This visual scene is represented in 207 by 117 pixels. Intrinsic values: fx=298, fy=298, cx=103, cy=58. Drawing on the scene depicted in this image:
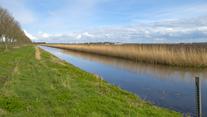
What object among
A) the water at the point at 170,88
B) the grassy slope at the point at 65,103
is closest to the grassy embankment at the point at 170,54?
the water at the point at 170,88

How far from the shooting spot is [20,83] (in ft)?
40.0

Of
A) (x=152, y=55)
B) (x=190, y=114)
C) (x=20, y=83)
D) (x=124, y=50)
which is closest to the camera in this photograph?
(x=190, y=114)

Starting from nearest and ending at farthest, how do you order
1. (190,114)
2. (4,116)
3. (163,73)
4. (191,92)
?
1. (4,116)
2. (190,114)
3. (191,92)
4. (163,73)

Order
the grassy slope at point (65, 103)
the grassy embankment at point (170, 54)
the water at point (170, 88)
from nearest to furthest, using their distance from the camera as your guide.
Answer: the grassy slope at point (65, 103), the water at point (170, 88), the grassy embankment at point (170, 54)

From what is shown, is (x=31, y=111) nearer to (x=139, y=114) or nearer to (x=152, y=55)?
Result: (x=139, y=114)

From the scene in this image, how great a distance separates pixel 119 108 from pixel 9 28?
39.0 metres

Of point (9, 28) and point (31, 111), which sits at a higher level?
point (9, 28)

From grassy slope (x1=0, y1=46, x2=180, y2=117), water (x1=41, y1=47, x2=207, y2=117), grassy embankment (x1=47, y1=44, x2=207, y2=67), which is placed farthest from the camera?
grassy embankment (x1=47, y1=44, x2=207, y2=67)

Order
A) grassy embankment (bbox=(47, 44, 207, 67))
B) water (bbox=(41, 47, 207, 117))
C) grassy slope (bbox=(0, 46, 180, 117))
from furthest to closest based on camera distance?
grassy embankment (bbox=(47, 44, 207, 67)) < water (bbox=(41, 47, 207, 117)) < grassy slope (bbox=(0, 46, 180, 117))

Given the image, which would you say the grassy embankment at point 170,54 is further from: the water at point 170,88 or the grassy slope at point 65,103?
the grassy slope at point 65,103

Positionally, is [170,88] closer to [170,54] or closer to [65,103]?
[65,103]

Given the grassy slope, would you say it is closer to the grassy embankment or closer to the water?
the water

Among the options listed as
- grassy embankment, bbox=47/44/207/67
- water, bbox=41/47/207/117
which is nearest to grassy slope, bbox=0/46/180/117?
water, bbox=41/47/207/117

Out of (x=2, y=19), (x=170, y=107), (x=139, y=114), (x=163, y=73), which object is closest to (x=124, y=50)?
(x=163, y=73)
